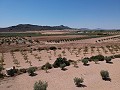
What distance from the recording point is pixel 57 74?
2300cm

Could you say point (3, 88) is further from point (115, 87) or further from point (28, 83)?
point (115, 87)

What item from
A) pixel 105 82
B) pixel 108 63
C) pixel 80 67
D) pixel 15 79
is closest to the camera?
pixel 105 82

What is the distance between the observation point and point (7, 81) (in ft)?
70.5

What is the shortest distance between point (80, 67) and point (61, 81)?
17.6 ft

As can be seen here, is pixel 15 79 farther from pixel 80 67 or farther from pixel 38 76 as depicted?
pixel 80 67

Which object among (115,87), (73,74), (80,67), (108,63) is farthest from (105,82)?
(108,63)

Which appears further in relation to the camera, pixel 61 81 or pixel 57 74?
pixel 57 74

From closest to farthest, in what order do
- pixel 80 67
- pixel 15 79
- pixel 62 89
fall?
pixel 62 89, pixel 15 79, pixel 80 67

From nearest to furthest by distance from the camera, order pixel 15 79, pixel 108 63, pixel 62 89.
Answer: pixel 62 89 → pixel 15 79 → pixel 108 63

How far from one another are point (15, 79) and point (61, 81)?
15.4ft

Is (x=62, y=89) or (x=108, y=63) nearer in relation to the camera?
(x=62, y=89)

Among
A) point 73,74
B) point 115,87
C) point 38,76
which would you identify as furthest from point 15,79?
point 115,87

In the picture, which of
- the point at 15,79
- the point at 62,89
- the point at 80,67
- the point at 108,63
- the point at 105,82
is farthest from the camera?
the point at 108,63

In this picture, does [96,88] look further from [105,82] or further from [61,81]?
[61,81]
